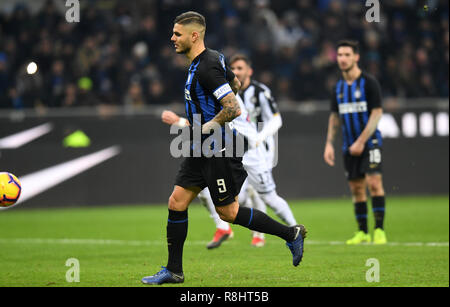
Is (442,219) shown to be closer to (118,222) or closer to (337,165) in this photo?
(337,165)

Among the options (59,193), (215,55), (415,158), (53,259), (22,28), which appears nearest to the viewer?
(215,55)

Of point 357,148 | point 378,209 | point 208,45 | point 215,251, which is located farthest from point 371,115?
point 208,45

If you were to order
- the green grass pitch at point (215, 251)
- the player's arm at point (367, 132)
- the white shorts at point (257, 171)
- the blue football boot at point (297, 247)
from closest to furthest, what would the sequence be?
the blue football boot at point (297, 247), the green grass pitch at point (215, 251), the white shorts at point (257, 171), the player's arm at point (367, 132)

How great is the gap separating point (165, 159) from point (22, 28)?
551cm

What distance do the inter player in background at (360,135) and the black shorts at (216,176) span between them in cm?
334

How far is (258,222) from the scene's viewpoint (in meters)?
6.77

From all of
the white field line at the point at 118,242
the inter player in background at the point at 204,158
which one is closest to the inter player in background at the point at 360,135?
the white field line at the point at 118,242

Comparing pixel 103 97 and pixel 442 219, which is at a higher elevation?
pixel 103 97

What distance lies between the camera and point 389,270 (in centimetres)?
744

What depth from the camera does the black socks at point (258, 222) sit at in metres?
6.75

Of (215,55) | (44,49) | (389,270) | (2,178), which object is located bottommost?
(389,270)

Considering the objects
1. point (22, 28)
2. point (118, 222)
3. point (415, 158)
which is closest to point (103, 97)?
point (22, 28)

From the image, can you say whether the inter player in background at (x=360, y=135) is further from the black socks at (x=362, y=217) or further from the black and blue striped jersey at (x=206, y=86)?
the black and blue striped jersey at (x=206, y=86)

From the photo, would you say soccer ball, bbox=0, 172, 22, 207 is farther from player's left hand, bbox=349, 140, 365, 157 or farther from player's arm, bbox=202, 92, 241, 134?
player's left hand, bbox=349, 140, 365, 157
